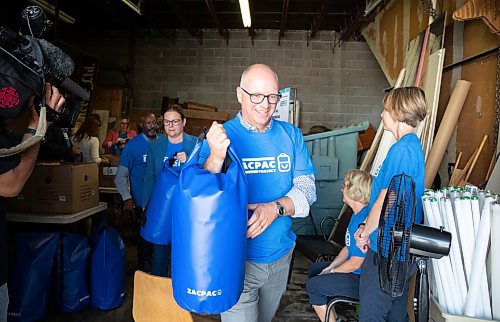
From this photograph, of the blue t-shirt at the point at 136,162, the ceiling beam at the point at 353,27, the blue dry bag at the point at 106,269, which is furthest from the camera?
the ceiling beam at the point at 353,27

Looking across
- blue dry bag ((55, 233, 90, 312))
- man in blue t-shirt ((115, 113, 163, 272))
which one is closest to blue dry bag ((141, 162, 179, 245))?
blue dry bag ((55, 233, 90, 312))

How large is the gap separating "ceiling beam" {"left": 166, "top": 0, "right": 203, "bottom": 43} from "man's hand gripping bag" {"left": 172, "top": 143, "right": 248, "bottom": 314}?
615 centimetres

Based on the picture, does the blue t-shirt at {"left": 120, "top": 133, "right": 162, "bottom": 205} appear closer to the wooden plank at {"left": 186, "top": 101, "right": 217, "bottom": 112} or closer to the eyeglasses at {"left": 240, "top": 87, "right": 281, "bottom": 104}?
the eyeglasses at {"left": 240, "top": 87, "right": 281, "bottom": 104}

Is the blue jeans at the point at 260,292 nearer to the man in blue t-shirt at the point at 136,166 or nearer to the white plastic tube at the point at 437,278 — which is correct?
the white plastic tube at the point at 437,278

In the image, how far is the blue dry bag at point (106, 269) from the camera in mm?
2848

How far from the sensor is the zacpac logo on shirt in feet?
4.59

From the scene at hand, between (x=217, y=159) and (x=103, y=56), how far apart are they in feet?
28.1

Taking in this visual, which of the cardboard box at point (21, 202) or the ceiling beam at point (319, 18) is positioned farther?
the ceiling beam at point (319, 18)

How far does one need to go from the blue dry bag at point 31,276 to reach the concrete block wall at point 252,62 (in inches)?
248

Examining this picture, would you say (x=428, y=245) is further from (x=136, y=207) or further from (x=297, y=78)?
(x=297, y=78)

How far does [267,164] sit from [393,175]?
64 centimetres

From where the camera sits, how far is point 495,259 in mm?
1341

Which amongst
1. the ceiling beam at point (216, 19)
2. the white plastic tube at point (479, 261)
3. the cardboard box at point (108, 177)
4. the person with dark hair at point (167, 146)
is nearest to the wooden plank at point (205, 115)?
the ceiling beam at point (216, 19)

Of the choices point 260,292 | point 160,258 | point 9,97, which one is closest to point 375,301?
point 260,292
